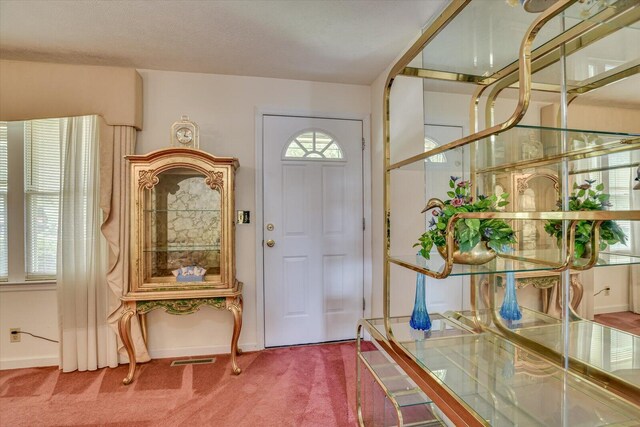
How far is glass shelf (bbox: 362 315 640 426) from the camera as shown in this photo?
797 mm

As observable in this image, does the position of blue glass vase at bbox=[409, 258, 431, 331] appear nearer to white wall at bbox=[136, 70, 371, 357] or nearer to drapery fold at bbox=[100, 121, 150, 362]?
white wall at bbox=[136, 70, 371, 357]

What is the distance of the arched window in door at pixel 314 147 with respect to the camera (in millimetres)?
2668

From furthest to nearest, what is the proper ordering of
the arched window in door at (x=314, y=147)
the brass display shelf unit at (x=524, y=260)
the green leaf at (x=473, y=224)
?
the arched window in door at (x=314, y=147) → the green leaf at (x=473, y=224) → the brass display shelf unit at (x=524, y=260)

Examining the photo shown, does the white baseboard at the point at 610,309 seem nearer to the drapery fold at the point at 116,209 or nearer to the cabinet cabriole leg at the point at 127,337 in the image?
the cabinet cabriole leg at the point at 127,337

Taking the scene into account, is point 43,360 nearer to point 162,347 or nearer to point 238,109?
point 162,347

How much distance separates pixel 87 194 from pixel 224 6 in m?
1.69

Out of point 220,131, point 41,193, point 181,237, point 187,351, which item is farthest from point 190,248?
point 41,193

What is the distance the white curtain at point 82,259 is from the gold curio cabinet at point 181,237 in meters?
0.32

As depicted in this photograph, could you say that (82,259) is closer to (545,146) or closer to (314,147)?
(314,147)

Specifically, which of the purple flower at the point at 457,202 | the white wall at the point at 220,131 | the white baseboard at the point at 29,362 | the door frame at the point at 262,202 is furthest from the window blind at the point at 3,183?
the purple flower at the point at 457,202

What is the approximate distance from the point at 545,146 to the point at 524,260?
0.39 metres

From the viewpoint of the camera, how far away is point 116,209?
231 centimetres

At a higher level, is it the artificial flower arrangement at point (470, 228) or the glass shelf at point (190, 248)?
the artificial flower arrangement at point (470, 228)

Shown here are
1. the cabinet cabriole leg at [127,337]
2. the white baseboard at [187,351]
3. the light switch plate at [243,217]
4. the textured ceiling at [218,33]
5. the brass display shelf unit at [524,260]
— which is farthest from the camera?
the light switch plate at [243,217]
